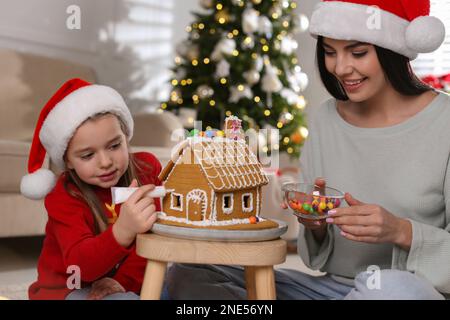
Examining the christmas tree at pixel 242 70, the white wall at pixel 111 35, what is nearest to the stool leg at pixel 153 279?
the christmas tree at pixel 242 70

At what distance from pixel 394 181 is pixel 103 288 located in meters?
0.68

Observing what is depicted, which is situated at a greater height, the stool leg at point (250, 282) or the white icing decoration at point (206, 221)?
the white icing decoration at point (206, 221)

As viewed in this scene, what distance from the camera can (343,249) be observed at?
1430 millimetres

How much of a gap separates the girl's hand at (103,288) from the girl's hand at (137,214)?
19cm

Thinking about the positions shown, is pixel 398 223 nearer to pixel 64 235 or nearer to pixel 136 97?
pixel 64 235

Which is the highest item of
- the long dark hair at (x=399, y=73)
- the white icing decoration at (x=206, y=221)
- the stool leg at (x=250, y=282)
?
the long dark hair at (x=399, y=73)

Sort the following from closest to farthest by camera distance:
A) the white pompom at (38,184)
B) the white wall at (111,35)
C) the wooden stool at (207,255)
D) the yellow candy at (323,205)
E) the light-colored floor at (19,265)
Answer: the wooden stool at (207,255)
the yellow candy at (323,205)
the white pompom at (38,184)
the light-colored floor at (19,265)
the white wall at (111,35)

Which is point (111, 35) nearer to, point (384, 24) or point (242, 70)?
point (242, 70)

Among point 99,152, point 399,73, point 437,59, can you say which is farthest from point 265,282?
point 437,59

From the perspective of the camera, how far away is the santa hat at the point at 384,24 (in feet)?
4.32

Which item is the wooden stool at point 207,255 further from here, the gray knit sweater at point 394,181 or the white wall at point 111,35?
the white wall at point 111,35

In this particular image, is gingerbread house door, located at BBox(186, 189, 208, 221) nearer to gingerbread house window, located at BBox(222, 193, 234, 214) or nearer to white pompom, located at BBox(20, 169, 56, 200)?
gingerbread house window, located at BBox(222, 193, 234, 214)

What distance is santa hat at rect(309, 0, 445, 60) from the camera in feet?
4.32
